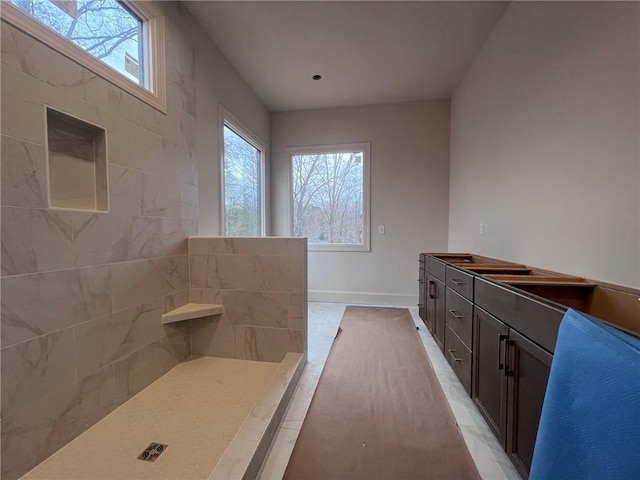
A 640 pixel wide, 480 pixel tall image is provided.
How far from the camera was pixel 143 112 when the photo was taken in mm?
1795

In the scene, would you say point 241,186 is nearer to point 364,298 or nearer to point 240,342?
point 240,342

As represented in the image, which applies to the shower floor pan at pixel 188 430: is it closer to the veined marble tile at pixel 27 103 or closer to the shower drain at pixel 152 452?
the shower drain at pixel 152 452

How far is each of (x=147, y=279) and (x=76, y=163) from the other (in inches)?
32.3

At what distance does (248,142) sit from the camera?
3.49 m

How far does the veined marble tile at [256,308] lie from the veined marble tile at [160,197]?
0.79 m

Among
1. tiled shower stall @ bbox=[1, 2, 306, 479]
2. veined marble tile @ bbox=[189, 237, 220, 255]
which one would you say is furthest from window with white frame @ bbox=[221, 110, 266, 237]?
veined marble tile @ bbox=[189, 237, 220, 255]

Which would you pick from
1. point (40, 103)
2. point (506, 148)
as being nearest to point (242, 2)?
point (40, 103)

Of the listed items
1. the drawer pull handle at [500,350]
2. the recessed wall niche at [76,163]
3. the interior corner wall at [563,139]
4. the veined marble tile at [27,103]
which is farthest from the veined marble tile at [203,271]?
the interior corner wall at [563,139]

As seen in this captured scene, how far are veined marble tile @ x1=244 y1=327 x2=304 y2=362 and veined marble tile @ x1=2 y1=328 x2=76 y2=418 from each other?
3.62 ft

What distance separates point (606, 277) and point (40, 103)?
2.79 m

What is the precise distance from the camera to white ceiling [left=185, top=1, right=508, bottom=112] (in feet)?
7.25

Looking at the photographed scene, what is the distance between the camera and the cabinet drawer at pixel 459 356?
167 cm

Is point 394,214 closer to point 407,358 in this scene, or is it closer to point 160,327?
point 407,358

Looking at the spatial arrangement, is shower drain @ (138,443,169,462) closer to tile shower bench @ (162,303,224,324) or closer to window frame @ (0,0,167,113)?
tile shower bench @ (162,303,224,324)
